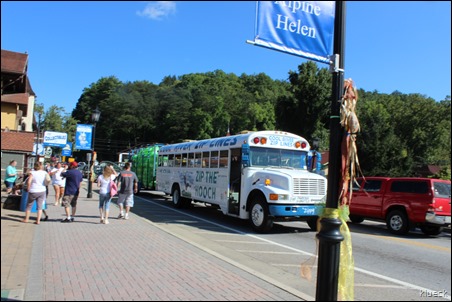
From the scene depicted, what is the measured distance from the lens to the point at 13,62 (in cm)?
421

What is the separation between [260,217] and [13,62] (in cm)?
836

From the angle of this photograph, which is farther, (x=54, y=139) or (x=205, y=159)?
(x=54, y=139)

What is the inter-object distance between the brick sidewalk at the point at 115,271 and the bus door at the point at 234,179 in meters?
3.75

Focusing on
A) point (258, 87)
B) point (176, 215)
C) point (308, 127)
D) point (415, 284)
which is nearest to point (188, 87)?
point (258, 87)

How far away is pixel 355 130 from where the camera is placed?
393 centimetres

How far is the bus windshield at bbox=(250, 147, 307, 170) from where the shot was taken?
39.9 ft

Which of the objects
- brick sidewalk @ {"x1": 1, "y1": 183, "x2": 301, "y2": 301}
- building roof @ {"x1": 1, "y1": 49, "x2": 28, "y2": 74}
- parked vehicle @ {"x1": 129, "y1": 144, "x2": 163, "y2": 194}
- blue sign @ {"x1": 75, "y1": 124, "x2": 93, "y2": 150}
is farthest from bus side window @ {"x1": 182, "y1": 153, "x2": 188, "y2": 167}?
building roof @ {"x1": 1, "y1": 49, "x2": 28, "y2": 74}

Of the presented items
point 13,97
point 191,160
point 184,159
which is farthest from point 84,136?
point 13,97

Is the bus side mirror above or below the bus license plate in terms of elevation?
above

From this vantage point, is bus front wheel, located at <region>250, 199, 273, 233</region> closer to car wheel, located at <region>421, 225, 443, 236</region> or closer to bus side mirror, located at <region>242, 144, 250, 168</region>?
bus side mirror, located at <region>242, 144, 250, 168</region>

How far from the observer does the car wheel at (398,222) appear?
1227 cm

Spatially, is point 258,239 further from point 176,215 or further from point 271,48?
point 271,48

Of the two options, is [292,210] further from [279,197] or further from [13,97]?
[13,97]

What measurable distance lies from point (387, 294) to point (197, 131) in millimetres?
71108
